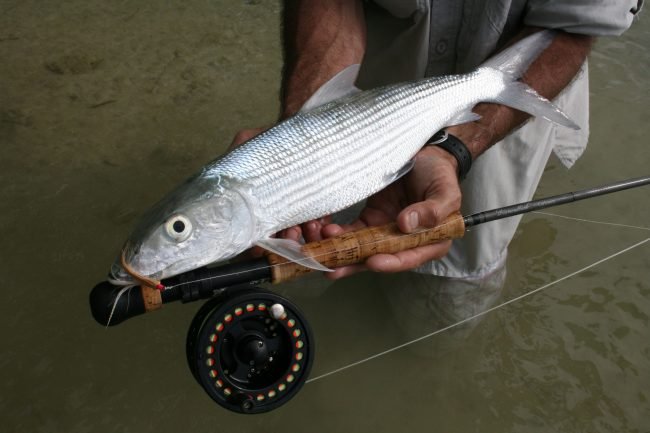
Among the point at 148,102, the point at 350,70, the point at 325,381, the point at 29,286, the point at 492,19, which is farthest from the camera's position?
the point at 148,102

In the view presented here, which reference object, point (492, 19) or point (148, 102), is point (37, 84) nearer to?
point (148, 102)

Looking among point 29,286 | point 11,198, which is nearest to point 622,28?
point 29,286

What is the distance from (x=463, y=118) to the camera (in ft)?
7.06

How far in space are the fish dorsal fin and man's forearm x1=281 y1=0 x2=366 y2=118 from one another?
32cm

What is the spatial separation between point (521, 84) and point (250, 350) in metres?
1.38

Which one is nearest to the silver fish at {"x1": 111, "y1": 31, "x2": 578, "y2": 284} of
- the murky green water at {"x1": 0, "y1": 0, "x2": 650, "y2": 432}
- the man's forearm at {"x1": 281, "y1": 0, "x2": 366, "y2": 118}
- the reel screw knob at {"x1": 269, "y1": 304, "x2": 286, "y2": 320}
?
the reel screw knob at {"x1": 269, "y1": 304, "x2": 286, "y2": 320}

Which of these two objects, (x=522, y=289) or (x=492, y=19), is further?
(x=522, y=289)

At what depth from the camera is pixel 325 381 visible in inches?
107

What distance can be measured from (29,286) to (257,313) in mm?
1816

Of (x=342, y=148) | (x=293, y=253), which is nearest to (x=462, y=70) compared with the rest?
(x=342, y=148)

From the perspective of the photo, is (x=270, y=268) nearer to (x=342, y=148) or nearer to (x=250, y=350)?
(x=250, y=350)

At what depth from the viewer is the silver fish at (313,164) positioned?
1608 millimetres

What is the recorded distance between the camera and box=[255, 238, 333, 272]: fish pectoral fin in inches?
64.5

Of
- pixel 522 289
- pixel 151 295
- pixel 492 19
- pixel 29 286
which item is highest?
pixel 492 19
